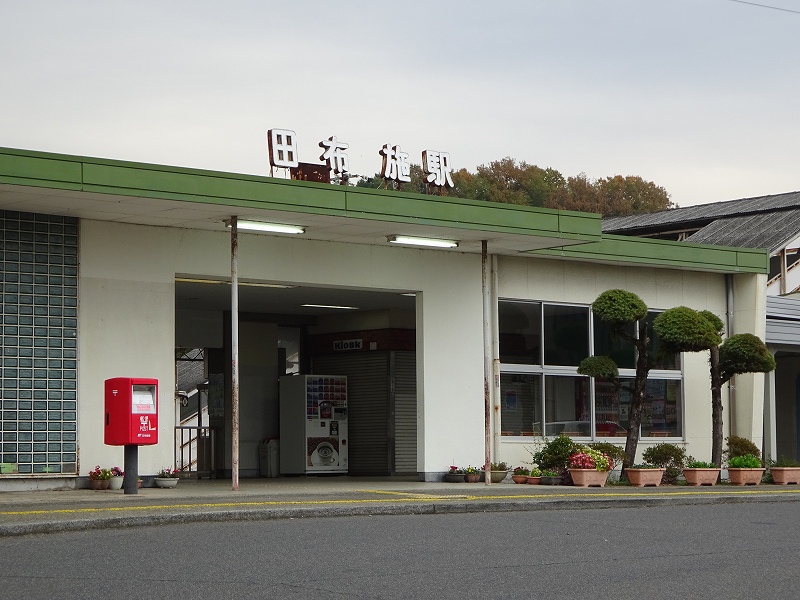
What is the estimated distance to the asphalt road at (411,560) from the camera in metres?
7.70

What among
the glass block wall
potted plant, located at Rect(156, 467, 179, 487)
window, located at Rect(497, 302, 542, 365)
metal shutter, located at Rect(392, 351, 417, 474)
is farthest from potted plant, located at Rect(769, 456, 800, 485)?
the glass block wall

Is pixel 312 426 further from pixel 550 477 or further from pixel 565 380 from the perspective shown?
pixel 550 477

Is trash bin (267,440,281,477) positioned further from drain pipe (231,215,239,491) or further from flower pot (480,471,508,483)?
drain pipe (231,215,239,491)

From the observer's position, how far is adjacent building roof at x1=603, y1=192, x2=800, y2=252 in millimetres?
28188

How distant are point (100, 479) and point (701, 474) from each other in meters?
10.2

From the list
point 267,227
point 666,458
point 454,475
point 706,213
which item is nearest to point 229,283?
point 267,227

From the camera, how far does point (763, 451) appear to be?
24078 millimetres

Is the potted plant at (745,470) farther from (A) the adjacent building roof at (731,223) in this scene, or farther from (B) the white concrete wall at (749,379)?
(A) the adjacent building roof at (731,223)

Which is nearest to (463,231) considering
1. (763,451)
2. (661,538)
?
(661,538)

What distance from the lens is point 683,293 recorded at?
937 inches

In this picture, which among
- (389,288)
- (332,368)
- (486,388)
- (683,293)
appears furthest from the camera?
(332,368)

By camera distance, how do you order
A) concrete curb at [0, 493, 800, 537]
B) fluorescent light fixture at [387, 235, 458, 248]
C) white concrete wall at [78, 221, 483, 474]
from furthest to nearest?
fluorescent light fixture at [387, 235, 458, 248] < white concrete wall at [78, 221, 483, 474] < concrete curb at [0, 493, 800, 537]

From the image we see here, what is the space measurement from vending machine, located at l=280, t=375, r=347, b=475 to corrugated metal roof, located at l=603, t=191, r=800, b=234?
37.6 feet

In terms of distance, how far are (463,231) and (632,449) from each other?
16.9 feet
